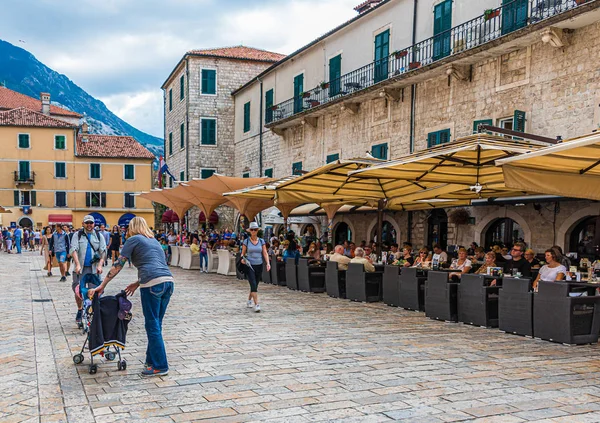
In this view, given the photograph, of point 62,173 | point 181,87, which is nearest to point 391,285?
point 181,87

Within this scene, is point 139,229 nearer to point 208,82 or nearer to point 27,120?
point 208,82

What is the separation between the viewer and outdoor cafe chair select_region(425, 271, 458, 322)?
9.06 m

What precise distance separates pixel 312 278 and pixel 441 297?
447 centimetres

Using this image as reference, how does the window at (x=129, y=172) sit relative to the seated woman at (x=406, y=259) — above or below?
above

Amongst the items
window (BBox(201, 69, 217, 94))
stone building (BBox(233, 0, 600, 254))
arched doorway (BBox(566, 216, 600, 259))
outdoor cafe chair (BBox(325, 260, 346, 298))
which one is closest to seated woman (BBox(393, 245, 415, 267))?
outdoor cafe chair (BBox(325, 260, 346, 298))

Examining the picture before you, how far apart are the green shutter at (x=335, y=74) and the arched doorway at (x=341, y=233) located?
545cm

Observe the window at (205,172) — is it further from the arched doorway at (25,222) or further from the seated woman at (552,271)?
the seated woman at (552,271)

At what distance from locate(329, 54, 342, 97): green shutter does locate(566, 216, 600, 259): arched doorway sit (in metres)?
11.2

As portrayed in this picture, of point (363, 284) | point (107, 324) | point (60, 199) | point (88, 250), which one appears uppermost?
point (60, 199)

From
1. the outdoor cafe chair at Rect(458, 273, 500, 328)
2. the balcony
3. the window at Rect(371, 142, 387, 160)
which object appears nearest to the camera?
the outdoor cafe chair at Rect(458, 273, 500, 328)

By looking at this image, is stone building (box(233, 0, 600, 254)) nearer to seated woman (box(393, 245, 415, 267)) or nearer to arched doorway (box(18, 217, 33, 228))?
seated woman (box(393, 245, 415, 267))

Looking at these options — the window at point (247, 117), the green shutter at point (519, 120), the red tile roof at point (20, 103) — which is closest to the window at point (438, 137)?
the green shutter at point (519, 120)

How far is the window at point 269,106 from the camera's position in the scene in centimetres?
2771

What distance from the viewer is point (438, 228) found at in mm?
18031
